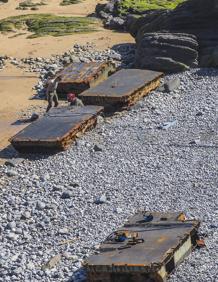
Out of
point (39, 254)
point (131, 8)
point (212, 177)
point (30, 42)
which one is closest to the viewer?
point (39, 254)

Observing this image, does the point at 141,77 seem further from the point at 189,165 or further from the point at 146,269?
the point at 146,269

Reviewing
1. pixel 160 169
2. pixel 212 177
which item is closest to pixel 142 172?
pixel 160 169

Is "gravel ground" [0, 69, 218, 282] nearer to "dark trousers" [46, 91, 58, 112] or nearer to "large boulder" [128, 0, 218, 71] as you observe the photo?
"dark trousers" [46, 91, 58, 112]

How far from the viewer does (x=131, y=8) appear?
175 feet

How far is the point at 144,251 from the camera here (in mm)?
19500

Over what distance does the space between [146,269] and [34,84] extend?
2208 cm

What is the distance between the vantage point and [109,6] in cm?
5597

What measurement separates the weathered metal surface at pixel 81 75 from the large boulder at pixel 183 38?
195cm

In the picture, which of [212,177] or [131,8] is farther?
[131,8]

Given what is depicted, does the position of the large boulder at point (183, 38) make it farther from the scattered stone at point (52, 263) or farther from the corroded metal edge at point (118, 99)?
the scattered stone at point (52, 263)

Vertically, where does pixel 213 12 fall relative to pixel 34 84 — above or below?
above

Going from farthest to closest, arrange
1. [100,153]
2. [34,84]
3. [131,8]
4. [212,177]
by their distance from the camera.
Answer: [131,8]
[34,84]
[100,153]
[212,177]

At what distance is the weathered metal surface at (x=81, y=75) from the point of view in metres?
36.1

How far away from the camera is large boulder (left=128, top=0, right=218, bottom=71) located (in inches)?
1495
